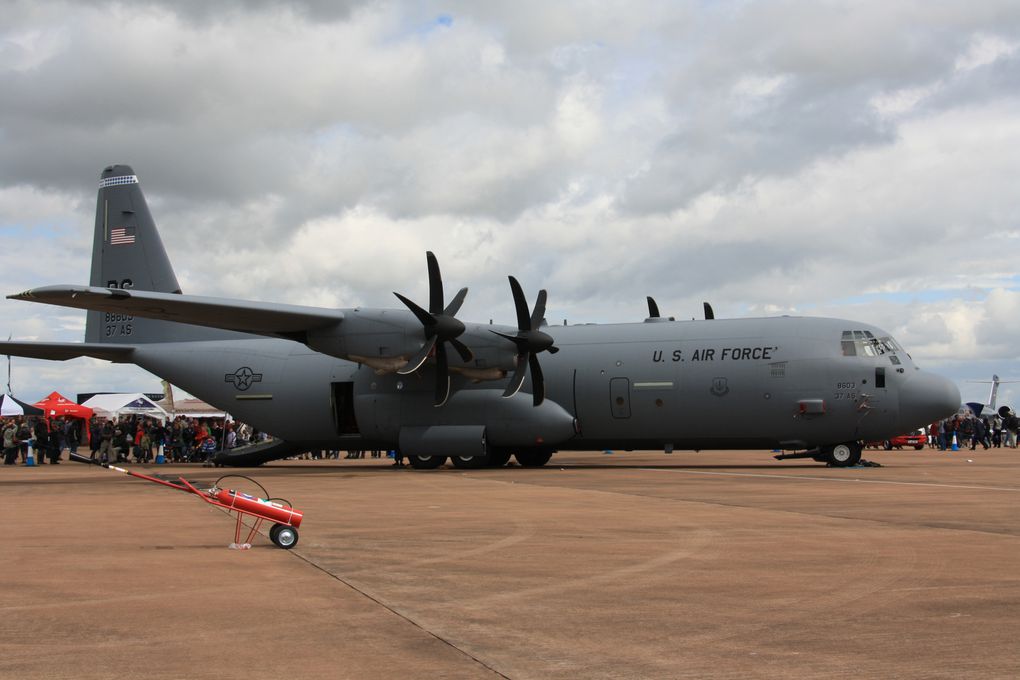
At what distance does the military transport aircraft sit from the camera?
2433 cm

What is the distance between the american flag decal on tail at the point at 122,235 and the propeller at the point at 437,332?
11.2 m

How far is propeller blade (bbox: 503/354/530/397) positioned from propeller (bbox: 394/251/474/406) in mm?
1216

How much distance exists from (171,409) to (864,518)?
5780cm

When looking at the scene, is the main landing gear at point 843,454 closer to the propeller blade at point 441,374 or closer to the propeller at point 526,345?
the propeller at point 526,345

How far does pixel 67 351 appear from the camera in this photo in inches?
1121

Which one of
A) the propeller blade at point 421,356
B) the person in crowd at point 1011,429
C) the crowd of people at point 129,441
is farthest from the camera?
the person in crowd at point 1011,429

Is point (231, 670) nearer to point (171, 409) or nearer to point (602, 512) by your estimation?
point (602, 512)

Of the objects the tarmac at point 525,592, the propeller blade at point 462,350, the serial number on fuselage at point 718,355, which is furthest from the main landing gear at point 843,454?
the tarmac at point 525,592

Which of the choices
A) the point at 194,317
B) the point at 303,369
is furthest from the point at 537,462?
the point at 194,317

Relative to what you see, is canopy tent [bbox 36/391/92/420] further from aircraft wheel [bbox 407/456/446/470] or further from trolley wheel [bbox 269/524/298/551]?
trolley wheel [bbox 269/524/298/551]

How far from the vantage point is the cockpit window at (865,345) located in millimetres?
24562

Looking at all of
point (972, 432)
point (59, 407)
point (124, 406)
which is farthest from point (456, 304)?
point (124, 406)

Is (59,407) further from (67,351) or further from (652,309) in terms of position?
(652,309)

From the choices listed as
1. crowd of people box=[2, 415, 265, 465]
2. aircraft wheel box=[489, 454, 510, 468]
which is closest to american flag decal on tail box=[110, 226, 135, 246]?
crowd of people box=[2, 415, 265, 465]
